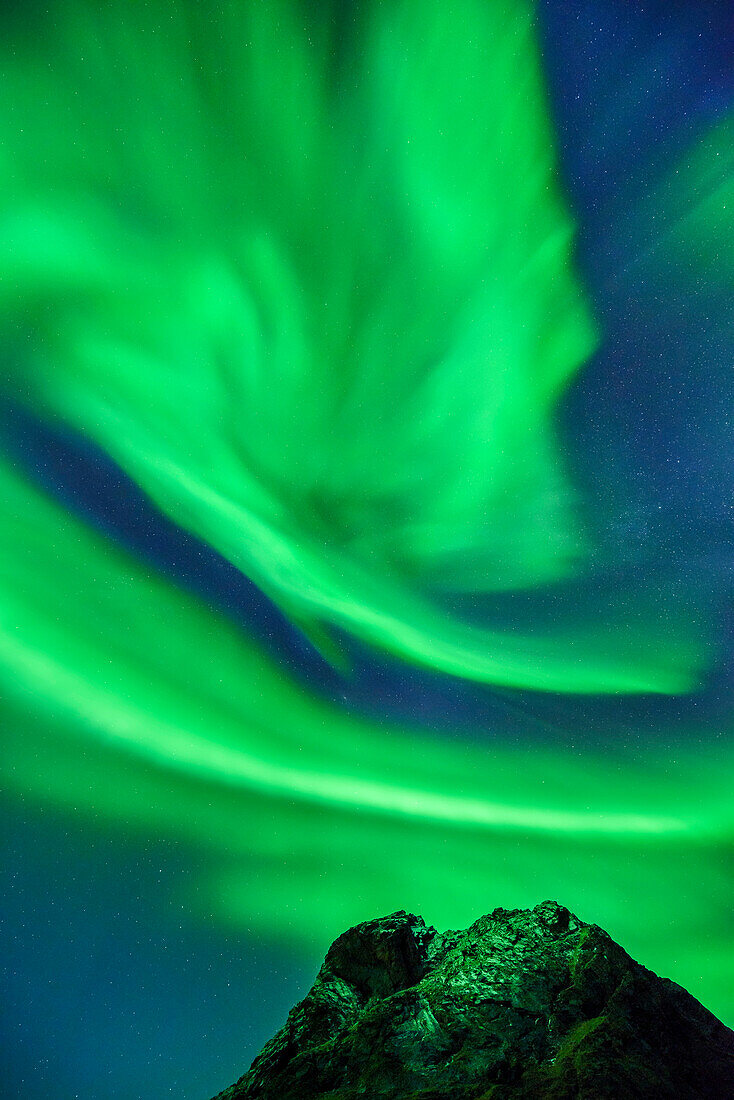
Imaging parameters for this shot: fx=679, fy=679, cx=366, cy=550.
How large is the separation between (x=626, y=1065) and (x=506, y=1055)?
3076 mm

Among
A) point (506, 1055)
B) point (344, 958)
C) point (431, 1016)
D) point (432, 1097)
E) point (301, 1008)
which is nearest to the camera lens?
point (432, 1097)

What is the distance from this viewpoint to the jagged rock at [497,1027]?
17.6 meters

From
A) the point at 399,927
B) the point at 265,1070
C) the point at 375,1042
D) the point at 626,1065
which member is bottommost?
the point at 265,1070

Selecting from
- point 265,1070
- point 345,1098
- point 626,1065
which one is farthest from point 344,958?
point 626,1065

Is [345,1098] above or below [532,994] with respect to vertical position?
below

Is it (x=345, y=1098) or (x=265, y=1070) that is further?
(x=265, y=1070)

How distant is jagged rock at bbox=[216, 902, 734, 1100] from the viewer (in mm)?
17578

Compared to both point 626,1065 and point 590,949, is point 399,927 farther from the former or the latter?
point 626,1065

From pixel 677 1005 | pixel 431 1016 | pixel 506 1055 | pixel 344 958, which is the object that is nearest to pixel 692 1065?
pixel 677 1005

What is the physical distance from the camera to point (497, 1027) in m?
19.4

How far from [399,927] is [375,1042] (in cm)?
603

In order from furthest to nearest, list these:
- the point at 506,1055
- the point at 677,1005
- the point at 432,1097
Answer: the point at 677,1005, the point at 506,1055, the point at 432,1097

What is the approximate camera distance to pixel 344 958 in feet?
83.1

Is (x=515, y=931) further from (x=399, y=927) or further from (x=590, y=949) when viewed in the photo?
(x=399, y=927)
